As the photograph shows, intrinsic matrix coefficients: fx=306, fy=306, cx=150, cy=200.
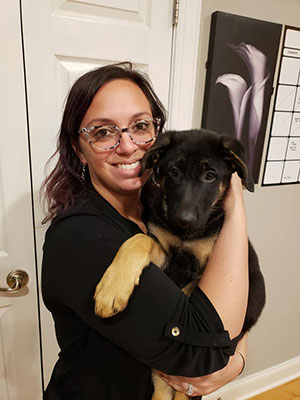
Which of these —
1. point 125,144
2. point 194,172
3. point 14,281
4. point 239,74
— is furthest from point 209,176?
point 14,281

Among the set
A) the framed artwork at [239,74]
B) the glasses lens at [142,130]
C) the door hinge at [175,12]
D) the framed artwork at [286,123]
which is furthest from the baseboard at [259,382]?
the door hinge at [175,12]

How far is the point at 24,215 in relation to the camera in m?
1.43

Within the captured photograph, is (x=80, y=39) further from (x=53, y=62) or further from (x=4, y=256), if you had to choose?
(x=4, y=256)

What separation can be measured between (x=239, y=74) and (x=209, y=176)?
2.71 feet

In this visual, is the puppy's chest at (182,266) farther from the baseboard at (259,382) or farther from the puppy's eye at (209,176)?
the baseboard at (259,382)

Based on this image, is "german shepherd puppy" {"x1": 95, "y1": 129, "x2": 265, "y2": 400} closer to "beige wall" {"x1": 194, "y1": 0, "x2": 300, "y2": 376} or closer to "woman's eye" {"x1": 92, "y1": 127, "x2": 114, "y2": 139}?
"woman's eye" {"x1": 92, "y1": 127, "x2": 114, "y2": 139}

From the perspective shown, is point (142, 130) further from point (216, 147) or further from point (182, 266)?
point (182, 266)

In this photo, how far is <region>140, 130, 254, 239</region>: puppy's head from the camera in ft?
3.31

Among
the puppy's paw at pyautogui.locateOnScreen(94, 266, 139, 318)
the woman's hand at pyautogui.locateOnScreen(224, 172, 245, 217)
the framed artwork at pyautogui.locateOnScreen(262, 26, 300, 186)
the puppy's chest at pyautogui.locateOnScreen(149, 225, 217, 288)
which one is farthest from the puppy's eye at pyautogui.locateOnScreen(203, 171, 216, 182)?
the framed artwork at pyautogui.locateOnScreen(262, 26, 300, 186)

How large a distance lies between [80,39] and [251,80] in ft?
2.98

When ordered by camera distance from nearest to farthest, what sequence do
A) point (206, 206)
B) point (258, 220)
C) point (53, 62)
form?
point (206, 206) < point (53, 62) < point (258, 220)

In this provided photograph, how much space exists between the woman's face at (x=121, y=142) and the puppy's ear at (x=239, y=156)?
0.29 metres

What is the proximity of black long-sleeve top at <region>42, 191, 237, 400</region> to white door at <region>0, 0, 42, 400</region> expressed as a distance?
564mm

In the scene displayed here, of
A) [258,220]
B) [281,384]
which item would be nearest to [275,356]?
[281,384]
